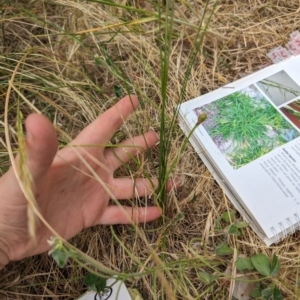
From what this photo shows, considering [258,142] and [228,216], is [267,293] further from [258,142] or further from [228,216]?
[258,142]

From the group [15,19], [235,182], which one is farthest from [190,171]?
[15,19]

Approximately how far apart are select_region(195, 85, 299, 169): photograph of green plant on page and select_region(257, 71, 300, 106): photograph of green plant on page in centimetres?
2

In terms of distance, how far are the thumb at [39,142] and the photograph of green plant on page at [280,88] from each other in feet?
2.03

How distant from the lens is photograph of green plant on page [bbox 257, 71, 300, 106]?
3.28ft

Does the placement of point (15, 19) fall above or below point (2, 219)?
above

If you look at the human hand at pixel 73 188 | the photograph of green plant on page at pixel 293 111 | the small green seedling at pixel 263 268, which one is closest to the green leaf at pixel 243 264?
the small green seedling at pixel 263 268

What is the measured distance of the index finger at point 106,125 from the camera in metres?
0.77

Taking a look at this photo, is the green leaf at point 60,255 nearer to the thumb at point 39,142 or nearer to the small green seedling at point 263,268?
the thumb at point 39,142

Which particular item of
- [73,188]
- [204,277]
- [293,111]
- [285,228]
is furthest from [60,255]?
[293,111]

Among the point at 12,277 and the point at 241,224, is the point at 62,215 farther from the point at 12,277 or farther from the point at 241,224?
the point at 241,224

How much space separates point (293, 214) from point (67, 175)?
475 mm

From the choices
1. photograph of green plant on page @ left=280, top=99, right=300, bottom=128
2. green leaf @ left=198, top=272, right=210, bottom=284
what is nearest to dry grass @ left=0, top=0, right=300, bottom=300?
green leaf @ left=198, top=272, right=210, bottom=284

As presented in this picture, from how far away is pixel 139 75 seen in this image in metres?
1.04

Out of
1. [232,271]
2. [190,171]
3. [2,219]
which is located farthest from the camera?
[190,171]
